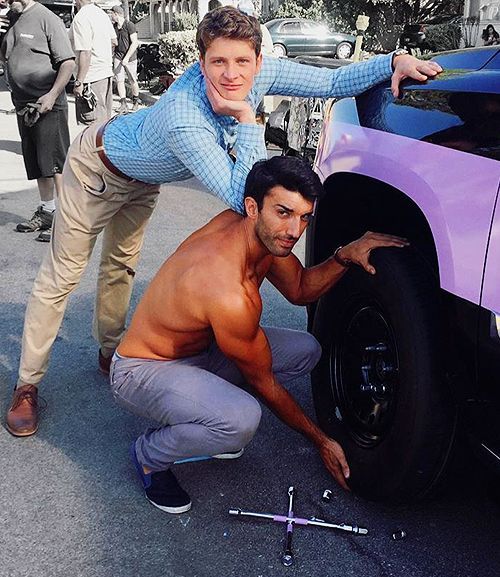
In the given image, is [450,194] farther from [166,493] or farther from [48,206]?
[48,206]

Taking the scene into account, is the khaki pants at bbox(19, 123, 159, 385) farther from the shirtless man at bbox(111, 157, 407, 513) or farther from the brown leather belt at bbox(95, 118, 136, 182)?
the shirtless man at bbox(111, 157, 407, 513)

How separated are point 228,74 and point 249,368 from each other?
975 millimetres

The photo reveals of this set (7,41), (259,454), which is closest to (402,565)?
(259,454)

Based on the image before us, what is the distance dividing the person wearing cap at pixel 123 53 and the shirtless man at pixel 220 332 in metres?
11.4

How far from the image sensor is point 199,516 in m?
2.51

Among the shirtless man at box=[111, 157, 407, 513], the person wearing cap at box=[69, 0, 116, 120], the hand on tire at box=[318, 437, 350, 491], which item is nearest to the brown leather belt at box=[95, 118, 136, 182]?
the shirtless man at box=[111, 157, 407, 513]

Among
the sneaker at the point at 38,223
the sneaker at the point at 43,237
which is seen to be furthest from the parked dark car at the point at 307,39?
the sneaker at the point at 43,237

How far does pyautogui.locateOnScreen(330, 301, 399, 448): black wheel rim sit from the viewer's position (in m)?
2.44

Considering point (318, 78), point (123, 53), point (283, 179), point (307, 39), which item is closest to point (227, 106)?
point (283, 179)

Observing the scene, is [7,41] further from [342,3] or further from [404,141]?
[342,3]

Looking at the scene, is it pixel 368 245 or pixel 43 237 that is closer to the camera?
pixel 368 245

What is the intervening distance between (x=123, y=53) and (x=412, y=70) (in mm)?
12144

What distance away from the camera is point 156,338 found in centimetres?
255

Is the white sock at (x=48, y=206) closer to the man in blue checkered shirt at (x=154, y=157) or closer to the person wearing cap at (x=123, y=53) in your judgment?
the man in blue checkered shirt at (x=154, y=157)
